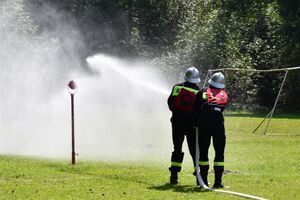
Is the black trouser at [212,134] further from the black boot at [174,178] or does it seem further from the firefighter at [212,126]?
the black boot at [174,178]

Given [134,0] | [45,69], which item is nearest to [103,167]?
[45,69]

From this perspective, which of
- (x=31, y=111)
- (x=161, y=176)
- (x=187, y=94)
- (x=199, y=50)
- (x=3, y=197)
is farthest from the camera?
(x=199, y=50)

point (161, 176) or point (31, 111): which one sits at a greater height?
point (31, 111)

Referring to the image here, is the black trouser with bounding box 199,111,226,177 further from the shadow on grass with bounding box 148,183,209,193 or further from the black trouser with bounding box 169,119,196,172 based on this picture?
the black trouser with bounding box 169,119,196,172

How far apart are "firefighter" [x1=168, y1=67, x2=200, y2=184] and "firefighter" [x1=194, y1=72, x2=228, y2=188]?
1.23ft

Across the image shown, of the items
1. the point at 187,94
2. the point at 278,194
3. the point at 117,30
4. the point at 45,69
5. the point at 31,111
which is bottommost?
the point at 278,194

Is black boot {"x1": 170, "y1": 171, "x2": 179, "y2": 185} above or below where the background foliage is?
below

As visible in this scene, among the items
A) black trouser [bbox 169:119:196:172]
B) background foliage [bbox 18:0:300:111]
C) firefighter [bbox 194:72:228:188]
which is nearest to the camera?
firefighter [bbox 194:72:228:188]

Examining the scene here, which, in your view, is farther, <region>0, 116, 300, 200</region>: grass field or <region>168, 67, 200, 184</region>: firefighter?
<region>168, 67, 200, 184</region>: firefighter

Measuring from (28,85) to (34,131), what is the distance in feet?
60.3

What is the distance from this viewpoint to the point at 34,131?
2805cm

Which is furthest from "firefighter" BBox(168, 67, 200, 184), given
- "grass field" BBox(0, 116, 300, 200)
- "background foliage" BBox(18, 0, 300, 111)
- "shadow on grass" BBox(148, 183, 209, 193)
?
"background foliage" BBox(18, 0, 300, 111)

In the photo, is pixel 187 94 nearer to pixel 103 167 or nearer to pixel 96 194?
pixel 96 194

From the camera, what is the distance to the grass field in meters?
12.7
